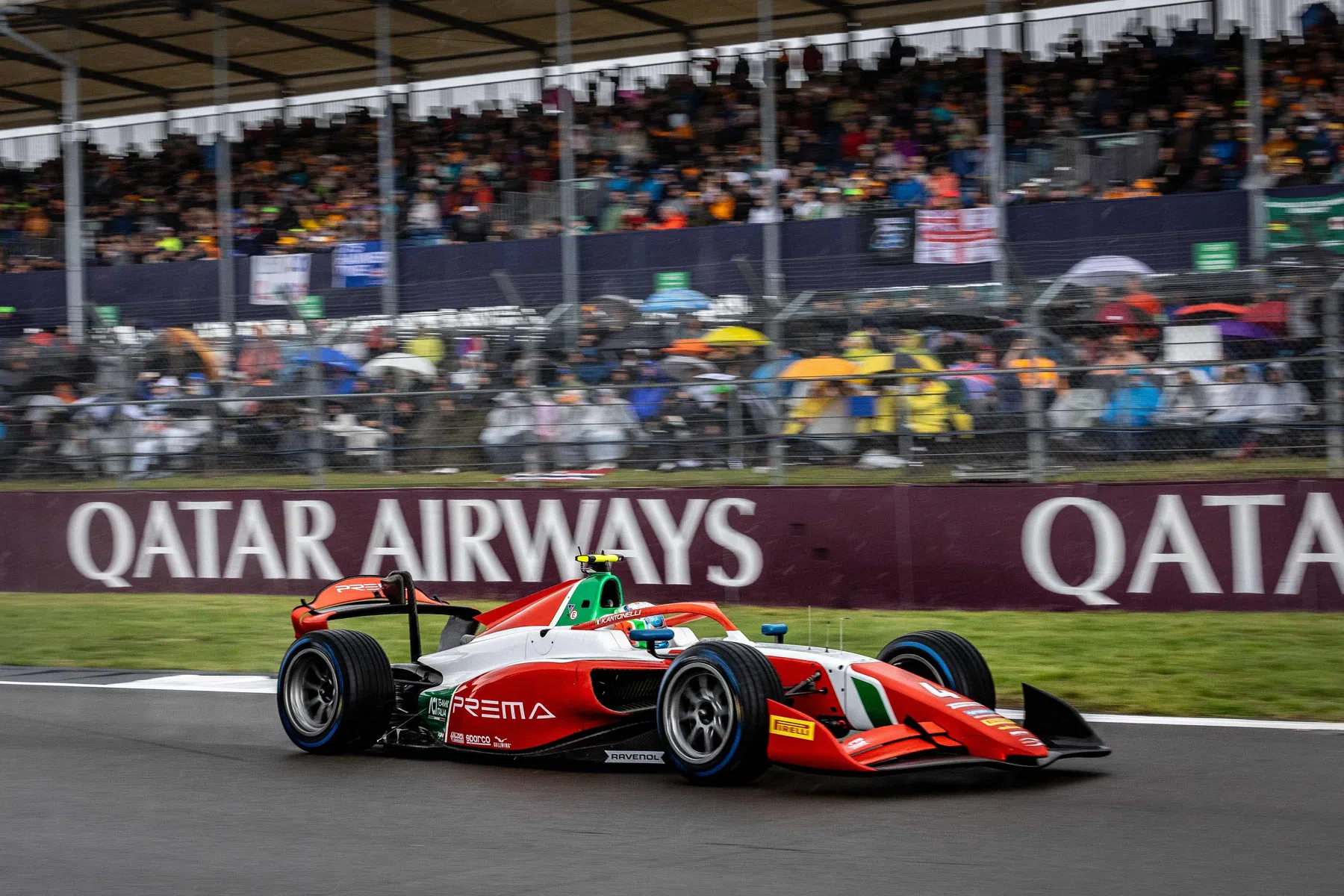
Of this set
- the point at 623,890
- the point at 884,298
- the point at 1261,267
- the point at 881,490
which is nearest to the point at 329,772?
the point at 623,890

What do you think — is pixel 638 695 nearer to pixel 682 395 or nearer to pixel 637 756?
pixel 637 756

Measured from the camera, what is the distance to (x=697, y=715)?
568 centimetres

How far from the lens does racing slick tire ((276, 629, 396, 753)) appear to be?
6602mm

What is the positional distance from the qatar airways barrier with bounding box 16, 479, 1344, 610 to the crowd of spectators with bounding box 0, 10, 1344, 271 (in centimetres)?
625

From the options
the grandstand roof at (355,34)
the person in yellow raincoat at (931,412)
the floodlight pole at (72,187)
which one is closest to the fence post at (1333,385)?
the person in yellow raincoat at (931,412)

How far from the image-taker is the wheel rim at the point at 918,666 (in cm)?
609

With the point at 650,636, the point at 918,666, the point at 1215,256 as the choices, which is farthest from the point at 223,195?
the point at 918,666

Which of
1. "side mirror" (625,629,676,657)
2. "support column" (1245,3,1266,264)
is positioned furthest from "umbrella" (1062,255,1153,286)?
"side mirror" (625,629,676,657)

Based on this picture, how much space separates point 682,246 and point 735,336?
676cm

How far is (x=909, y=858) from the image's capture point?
4.55m

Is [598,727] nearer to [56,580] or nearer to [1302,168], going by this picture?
[56,580]

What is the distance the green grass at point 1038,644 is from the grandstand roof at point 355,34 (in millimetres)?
10947

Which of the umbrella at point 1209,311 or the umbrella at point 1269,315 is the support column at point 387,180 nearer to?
the umbrella at point 1209,311

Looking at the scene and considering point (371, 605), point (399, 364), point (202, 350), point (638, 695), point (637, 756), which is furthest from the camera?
point (202, 350)
